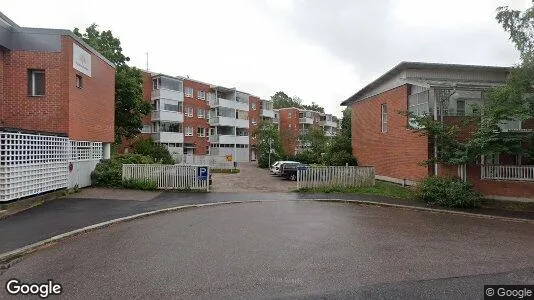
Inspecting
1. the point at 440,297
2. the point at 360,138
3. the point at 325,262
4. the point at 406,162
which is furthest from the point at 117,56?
the point at 440,297

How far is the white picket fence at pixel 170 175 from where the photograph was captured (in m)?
17.1

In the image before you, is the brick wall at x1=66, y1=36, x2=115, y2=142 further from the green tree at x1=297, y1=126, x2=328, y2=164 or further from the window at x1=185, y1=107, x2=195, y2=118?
the window at x1=185, y1=107, x2=195, y2=118

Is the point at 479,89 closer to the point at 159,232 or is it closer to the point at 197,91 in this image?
the point at 159,232

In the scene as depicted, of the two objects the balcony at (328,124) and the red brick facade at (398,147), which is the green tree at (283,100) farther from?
the red brick facade at (398,147)

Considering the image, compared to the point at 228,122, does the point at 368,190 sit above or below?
below

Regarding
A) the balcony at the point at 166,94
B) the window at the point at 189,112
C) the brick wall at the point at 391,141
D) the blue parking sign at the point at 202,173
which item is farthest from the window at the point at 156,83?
the blue parking sign at the point at 202,173

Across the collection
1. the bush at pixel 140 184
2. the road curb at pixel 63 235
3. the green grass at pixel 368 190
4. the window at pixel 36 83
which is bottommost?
the road curb at pixel 63 235

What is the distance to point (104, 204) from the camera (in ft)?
42.1

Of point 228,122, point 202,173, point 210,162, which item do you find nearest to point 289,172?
point 202,173

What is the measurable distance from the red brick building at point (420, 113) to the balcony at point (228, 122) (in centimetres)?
2665

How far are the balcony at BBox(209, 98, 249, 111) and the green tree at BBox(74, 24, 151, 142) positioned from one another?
20.9 metres

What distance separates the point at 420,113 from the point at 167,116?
33490 mm

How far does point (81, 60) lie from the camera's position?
657 inches

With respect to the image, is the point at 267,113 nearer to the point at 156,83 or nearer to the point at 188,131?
the point at 188,131
